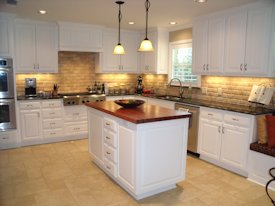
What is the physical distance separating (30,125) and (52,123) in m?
0.43

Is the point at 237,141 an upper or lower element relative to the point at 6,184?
upper

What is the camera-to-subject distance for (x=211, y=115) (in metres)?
4.00

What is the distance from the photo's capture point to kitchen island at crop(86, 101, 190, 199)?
281 centimetres

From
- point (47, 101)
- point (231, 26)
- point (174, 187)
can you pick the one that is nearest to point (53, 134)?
point (47, 101)

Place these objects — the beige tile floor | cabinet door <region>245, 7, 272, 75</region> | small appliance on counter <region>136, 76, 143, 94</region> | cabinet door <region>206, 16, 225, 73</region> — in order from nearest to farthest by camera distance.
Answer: the beige tile floor
cabinet door <region>245, 7, 272, 75</region>
cabinet door <region>206, 16, 225, 73</region>
small appliance on counter <region>136, 76, 143, 94</region>

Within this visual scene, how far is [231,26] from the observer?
3.96 m

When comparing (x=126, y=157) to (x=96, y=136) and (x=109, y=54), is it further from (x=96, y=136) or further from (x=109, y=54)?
(x=109, y=54)

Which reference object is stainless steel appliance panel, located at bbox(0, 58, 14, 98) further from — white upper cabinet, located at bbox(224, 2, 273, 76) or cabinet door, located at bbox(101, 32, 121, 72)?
white upper cabinet, located at bbox(224, 2, 273, 76)

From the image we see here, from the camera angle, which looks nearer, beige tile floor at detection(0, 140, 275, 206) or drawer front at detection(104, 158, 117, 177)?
beige tile floor at detection(0, 140, 275, 206)

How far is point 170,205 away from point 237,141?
59.3 inches

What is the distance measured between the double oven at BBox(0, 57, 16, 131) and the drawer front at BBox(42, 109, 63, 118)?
0.58 meters

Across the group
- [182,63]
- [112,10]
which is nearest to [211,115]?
[182,63]

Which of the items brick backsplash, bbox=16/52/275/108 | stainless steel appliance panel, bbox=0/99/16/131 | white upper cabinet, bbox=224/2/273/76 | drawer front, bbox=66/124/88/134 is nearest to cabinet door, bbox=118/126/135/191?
white upper cabinet, bbox=224/2/273/76

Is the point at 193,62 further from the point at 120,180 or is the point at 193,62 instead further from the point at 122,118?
the point at 120,180
